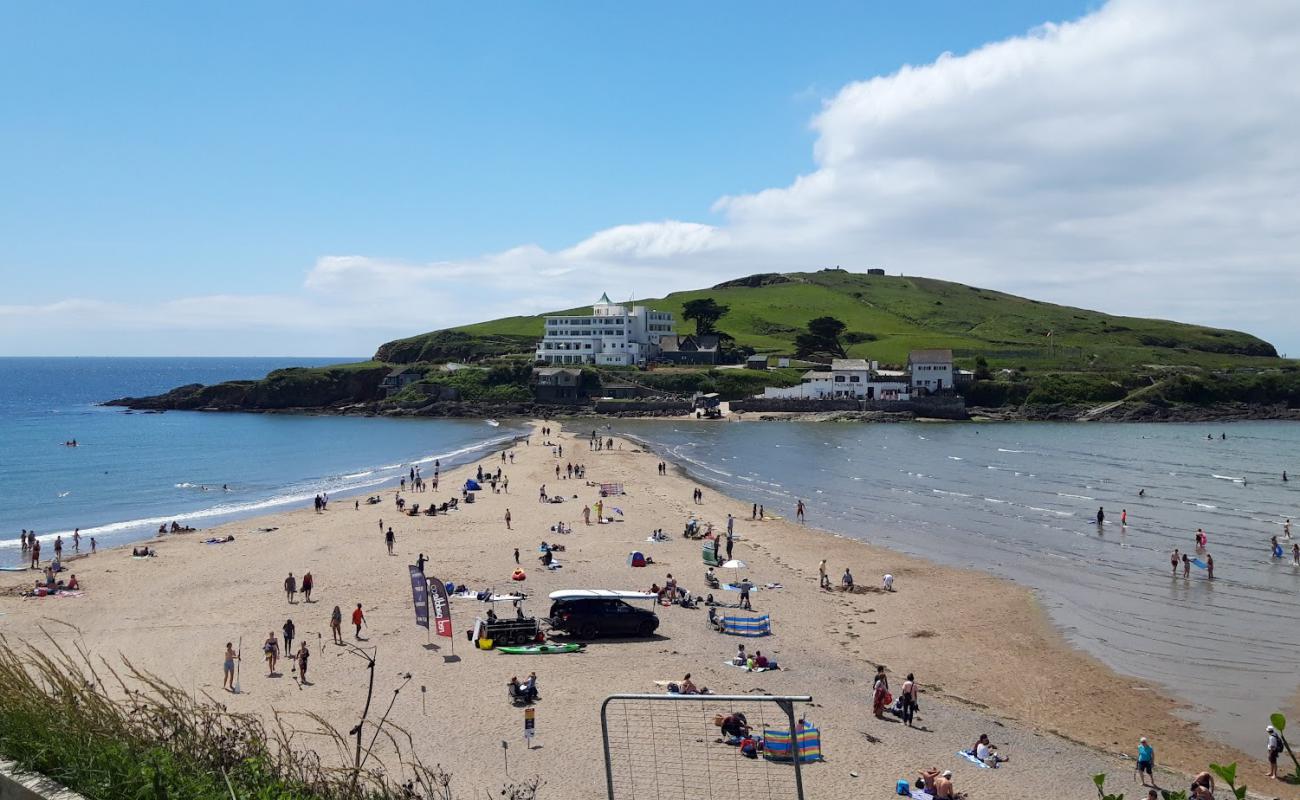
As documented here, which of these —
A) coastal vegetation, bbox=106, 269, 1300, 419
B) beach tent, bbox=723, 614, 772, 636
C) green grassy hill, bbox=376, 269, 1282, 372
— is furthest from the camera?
green grassy hill, bbox=376, 269, 1282, 372

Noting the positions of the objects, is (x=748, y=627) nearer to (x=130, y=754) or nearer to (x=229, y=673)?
(x=229, y=673)

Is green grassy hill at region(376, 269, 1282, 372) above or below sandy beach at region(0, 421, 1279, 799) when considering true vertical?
above

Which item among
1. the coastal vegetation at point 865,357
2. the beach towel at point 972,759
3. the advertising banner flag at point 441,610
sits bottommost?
the beach towel at point 972,759

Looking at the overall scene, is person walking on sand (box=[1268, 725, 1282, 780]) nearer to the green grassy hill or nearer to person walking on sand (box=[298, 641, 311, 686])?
person walking on sand (box=[298, 641, 311, 686])

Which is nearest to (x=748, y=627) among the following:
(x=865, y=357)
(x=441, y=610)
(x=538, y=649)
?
(x=538, y=649)

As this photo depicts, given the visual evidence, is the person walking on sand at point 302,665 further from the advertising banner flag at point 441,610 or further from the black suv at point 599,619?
the black suv at point 599,619

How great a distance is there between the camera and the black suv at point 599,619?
73.9ft

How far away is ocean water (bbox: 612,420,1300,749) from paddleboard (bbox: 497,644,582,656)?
12.5m

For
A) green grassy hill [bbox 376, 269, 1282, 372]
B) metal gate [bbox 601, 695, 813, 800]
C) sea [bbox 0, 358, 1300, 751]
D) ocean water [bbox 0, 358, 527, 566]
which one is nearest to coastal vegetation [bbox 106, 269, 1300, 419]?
green grassy hill [bbox 376, 269, 1282, 372]

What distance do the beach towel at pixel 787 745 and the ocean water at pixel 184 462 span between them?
32.6 metres

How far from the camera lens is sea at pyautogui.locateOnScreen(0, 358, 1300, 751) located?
83.6 feet

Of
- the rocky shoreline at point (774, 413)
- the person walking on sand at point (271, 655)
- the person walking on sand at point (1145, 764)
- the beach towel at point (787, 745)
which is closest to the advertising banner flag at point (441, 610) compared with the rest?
the person walking on sand at point (271, 655)

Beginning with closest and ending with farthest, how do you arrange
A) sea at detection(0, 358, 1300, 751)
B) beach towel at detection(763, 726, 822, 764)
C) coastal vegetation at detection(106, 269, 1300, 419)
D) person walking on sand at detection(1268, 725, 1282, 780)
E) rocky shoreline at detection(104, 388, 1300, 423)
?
beach towel at detection(763, 726, 822, 764), person walking on sand at detection(1268, 725, 1282, 780), sea at detection(0, 358, 1300, 751), rocky shoreline at detection(104, 388, 1300, 423), coastal vegetation at detection(106, 269, 1300, 419)

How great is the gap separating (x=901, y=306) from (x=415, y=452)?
145058 mm
